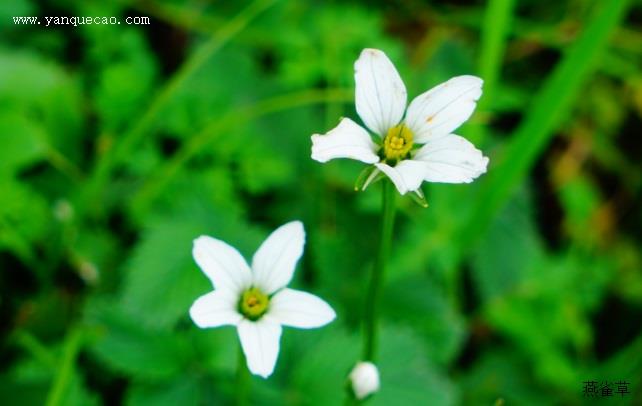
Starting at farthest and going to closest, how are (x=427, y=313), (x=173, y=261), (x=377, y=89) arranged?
1. (x=427, y=313)
2. (x=173, y=261)
3. (x=377, y=89)

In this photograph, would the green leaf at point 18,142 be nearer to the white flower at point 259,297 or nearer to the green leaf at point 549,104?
the white flower at point 259,297

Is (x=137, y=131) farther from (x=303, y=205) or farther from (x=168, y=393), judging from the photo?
(x=168, y=393)

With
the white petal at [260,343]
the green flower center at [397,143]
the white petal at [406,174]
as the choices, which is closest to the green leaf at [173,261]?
the white petal at [260,343]

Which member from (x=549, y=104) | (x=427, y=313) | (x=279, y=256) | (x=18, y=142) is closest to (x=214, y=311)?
(x=279, y=256)

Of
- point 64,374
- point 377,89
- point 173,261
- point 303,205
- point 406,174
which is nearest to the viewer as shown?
point 406,174

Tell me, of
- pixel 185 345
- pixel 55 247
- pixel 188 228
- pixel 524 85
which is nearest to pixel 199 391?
pixel 185 345

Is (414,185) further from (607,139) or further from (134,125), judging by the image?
(607,139)

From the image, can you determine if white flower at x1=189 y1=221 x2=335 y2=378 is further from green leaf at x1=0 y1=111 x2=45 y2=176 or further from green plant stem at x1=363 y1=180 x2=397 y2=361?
green leaf at x1=0 y1=111 x2=45 y2=176
